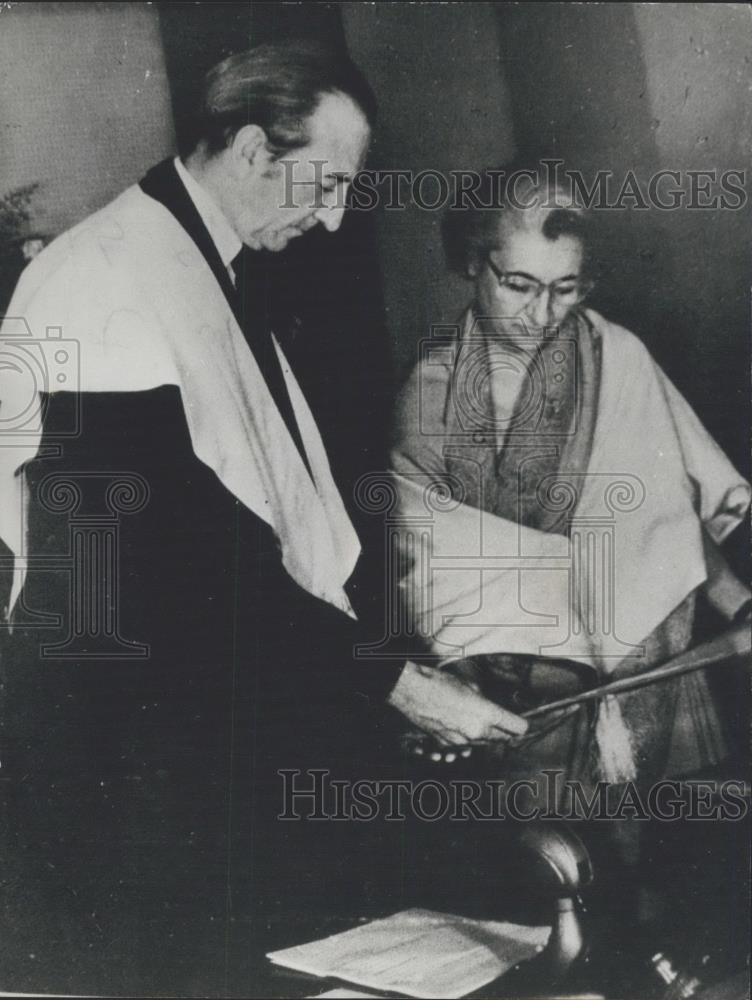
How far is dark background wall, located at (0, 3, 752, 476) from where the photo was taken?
3.13m

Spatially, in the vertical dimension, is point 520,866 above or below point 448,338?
below

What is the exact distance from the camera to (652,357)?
319cm

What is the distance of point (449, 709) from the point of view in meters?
3.12

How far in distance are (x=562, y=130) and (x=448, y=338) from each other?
0.70 metres

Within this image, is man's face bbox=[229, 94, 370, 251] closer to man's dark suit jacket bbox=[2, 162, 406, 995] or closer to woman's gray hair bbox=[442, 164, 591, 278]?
man's dark suit jacket bbox=[2, 162, 406, 995]

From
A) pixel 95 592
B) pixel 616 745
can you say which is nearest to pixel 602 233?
pixel 616 745

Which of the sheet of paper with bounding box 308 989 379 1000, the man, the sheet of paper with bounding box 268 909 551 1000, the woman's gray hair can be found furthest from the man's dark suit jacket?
the woman's gray hair

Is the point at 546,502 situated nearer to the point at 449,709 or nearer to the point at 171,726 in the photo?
the point at 449,709

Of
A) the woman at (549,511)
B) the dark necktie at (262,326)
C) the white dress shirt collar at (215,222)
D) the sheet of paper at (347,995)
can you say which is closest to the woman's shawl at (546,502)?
the woman at (549,511)

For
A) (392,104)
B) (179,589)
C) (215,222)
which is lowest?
(179,589)

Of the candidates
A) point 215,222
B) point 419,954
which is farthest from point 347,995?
point 215,222

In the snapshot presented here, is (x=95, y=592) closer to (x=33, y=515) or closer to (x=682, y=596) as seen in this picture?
(x=33, y=515)

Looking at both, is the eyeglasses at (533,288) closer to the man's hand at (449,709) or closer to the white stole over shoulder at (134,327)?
the white stole over shoulder at (134,327)

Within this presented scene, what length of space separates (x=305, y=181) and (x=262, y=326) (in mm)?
452
